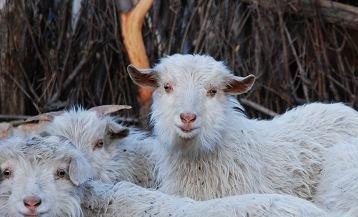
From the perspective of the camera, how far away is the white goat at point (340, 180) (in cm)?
716

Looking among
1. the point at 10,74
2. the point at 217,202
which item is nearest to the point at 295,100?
the point at 10,74

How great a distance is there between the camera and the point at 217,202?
6.66 meters

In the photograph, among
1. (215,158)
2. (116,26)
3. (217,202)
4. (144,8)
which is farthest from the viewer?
(116,26)

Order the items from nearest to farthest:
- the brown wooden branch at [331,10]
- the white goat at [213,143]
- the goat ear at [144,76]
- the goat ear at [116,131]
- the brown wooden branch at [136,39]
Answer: the white goat at [213,143] < the goat ear at [144,76] < the goat ear at [116,131] < the brown wooden branch at [136,39] < the brown wooden branch at [331,10]

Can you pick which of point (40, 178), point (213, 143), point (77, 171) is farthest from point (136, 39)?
point (40, 178)

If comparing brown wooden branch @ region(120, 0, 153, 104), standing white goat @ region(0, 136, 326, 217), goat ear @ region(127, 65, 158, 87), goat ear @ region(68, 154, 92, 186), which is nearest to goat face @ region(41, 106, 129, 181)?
goat ear @ region(127, 65, 158, 87)

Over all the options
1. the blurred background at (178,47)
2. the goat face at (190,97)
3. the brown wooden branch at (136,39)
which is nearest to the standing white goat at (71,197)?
the goat face at (190,97)

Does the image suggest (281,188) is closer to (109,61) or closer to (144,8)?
(144,8)

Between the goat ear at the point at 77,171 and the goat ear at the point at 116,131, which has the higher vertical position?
the goat ear at the point at 77,171

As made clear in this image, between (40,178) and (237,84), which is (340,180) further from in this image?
(40,178)

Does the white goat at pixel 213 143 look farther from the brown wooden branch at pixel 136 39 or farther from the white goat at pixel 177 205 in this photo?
the brown wooden branch at pixel 136 39

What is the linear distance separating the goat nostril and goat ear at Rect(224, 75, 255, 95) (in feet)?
6.96

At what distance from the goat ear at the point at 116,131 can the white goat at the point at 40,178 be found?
5.92 feet

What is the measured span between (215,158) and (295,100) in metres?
3.51
